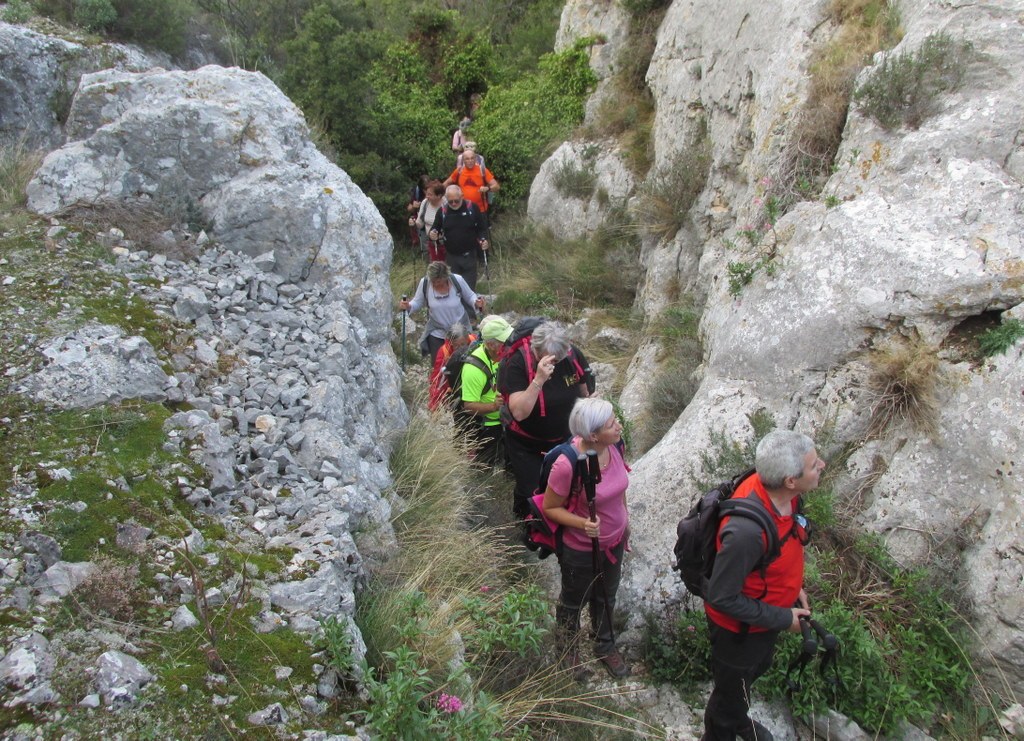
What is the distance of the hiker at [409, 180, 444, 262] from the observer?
9555 mm

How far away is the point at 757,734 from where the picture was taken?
357cm

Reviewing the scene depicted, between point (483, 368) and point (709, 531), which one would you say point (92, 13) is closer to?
point (483, 368)

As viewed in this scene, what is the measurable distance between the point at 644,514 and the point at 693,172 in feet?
15.8

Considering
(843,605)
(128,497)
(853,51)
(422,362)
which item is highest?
(853,51)

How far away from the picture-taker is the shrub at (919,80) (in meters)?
5.24

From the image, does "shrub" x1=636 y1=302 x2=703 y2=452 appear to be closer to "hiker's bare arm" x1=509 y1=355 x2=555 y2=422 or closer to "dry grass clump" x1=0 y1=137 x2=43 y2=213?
"hiker's bare arm" x1=509 y1=355 x2=555 y2=422

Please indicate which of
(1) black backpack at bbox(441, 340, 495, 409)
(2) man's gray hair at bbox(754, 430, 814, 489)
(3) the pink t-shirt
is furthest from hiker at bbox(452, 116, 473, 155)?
(2) man's gray hair at bbox(754, 430, 814, 489)

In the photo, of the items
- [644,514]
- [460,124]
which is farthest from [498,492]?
[460,124]

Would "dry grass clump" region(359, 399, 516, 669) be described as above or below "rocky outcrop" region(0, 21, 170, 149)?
below

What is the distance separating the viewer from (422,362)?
328 inches

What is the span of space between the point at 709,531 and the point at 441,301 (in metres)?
4.08

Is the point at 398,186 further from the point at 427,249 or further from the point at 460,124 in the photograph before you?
the point at 460,124

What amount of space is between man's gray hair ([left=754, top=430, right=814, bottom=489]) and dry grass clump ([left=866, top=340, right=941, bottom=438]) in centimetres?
184

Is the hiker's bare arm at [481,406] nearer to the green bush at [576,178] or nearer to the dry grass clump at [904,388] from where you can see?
the dry grass clump at [904,388]
